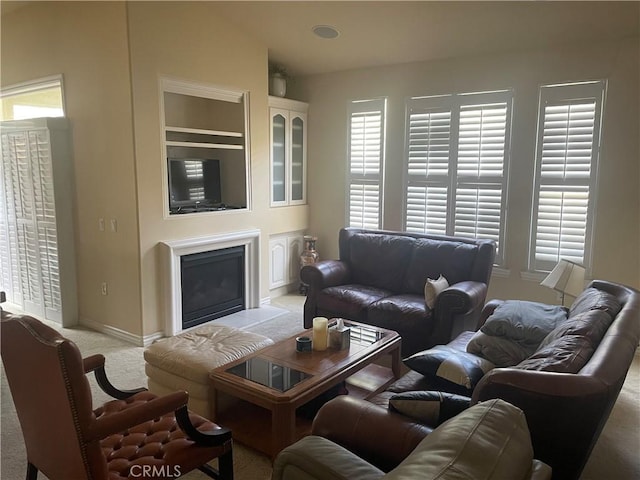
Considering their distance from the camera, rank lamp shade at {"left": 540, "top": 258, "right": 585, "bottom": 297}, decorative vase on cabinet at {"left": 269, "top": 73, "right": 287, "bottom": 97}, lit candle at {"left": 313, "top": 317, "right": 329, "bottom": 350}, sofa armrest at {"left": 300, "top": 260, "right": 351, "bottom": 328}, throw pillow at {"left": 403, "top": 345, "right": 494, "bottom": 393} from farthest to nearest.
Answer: decorative vase on cabinet at {"left": 269, "top": 73, "right": 287, "bottom": 97}
sofa armrest at {"left": 300, "top": 260, "right": 351, "bottom": 328}
lamp shade at {"left": 540, "top": 258, "right": 585, "bottom": 297}
lit candle at {"left": 313, "top": 317, "right": 329, "bottom": 350}
throw pillow at {"left": 403, "top": 345, "right": 494, "bottom": 393}

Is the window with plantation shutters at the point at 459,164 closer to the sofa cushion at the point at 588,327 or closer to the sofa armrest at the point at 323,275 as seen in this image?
the sofa armrest at the point at 323,275

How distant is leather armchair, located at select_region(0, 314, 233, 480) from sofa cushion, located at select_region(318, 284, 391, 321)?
2.19 metres

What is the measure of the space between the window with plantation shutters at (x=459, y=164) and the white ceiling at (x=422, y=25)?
1.75 feet

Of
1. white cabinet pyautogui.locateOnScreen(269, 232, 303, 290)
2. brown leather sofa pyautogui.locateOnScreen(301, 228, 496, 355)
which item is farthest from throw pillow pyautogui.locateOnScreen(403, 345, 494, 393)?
white cabinet pyautogui.locateOnScreen(269, 232, 303, 290)

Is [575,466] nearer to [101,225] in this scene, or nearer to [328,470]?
[328,470]

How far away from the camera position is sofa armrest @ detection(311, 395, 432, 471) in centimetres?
178

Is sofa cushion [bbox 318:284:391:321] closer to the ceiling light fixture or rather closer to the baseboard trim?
the baseboard trim

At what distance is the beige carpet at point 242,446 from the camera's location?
99.9 inches

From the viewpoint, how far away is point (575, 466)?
5.60ft

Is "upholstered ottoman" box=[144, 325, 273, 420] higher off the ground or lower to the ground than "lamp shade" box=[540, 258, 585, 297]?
lower

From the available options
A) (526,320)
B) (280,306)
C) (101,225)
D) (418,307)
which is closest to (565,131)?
(418,307)

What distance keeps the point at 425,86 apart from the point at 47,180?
3933 mm

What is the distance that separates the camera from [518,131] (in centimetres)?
459

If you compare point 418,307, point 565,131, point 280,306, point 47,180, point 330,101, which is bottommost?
point 280,306
